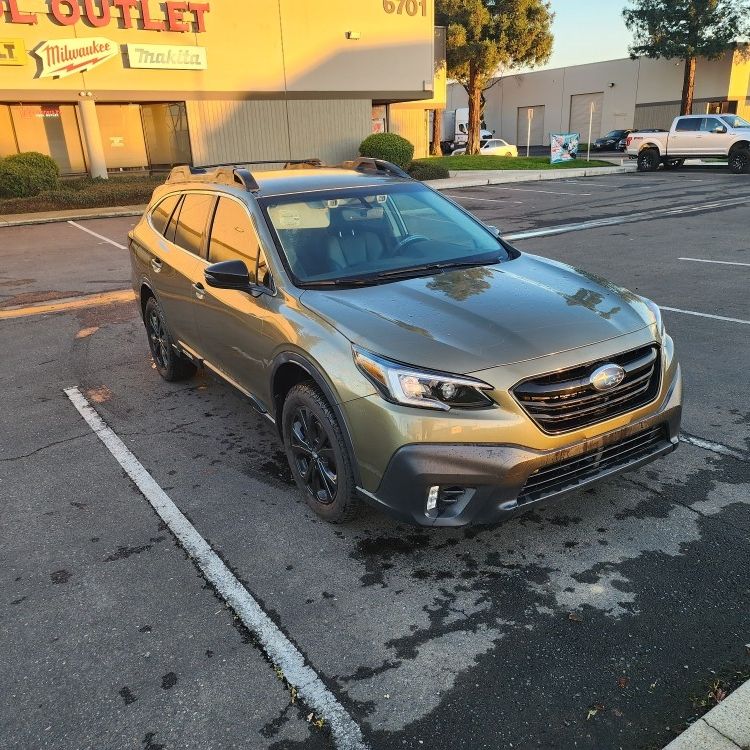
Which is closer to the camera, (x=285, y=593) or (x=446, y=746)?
(x=446, y=746)

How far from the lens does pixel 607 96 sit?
5397 cm

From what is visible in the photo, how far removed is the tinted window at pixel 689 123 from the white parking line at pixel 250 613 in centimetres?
2798

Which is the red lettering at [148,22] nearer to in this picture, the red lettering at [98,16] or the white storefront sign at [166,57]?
the white storefront sign at [166,57]

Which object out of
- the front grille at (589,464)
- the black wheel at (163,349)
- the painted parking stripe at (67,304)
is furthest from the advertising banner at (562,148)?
the front grille at (589,464)

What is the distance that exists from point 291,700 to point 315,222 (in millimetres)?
2740

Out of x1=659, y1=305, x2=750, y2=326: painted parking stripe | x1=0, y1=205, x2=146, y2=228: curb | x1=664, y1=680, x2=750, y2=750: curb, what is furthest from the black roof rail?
x1=0, y1=205, x2=146, y2=228: curb

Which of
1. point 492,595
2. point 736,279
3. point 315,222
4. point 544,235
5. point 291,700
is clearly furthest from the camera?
point 544,235

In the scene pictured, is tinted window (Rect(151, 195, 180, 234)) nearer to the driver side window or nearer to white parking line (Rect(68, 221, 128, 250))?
the driver side window

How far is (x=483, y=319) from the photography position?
328cm

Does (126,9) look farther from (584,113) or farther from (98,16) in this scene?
(584,113)

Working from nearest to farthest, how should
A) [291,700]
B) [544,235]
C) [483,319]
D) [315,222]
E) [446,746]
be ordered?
[446,746] < [291,700] < [483,319] < [315,222] < [544,235]

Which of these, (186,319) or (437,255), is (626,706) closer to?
(437,255)

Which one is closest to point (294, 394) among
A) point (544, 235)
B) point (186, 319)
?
point (186, 319)

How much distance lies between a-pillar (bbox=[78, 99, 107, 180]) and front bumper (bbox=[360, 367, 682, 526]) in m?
21.9
